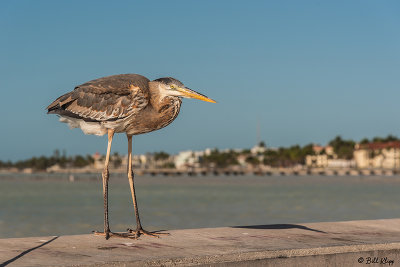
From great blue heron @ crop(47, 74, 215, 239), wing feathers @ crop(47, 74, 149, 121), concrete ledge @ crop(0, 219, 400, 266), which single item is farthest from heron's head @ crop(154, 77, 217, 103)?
concrete ledge @ crop(0, 219, 400, 266)

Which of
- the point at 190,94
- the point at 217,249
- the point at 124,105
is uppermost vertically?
the point at 190,94

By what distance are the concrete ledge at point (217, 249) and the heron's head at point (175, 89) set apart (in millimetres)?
1753

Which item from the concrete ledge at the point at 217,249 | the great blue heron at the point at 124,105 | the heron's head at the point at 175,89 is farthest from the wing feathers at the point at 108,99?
the concrete ledge at the point at 217,249

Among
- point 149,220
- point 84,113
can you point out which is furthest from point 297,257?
point 149,220

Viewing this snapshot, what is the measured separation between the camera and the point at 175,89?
7.36 metres

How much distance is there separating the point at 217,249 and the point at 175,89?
2136 mm

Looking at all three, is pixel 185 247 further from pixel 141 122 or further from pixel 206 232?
pixel 141 122

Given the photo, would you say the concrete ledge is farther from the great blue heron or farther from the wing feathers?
the wing feathers

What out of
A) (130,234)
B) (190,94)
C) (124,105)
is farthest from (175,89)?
(130,234)

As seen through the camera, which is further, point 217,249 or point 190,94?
point 190,94

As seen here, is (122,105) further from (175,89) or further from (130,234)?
(130,234)

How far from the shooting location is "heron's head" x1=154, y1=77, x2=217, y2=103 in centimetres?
728

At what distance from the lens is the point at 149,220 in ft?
154

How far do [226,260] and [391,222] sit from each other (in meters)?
4.25
